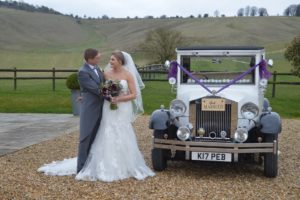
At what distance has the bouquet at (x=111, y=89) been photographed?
7.11 metres

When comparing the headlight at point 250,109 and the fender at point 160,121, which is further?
the fender at point 160,121

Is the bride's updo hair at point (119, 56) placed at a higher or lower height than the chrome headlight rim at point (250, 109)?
higher

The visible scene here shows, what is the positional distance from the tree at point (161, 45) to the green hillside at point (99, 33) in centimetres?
2375

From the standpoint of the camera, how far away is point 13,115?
50.3 ft

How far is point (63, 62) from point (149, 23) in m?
69.8

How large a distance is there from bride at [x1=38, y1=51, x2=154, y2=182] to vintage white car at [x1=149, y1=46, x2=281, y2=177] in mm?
376

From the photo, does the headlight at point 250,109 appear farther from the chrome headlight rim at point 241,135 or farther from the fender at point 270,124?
the chrome headlight rim at point 241,135

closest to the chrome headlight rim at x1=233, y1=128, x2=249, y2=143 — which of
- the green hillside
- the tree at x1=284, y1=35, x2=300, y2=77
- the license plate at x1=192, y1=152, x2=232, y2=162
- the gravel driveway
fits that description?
the license plate at x1=192, y1=152, x2=232, y2=162

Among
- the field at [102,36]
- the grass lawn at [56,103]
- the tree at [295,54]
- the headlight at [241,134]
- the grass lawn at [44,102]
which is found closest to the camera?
the headlight at [241,134]

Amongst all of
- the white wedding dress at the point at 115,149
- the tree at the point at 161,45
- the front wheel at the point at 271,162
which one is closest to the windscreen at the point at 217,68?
the front wheel at the point at 271,162

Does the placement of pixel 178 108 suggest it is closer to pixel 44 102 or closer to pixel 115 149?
pixel 115 149

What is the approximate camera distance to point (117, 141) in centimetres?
730

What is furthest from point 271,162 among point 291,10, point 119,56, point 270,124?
point 291,10

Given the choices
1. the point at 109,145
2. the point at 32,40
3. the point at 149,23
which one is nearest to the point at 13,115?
the point at 109,145
